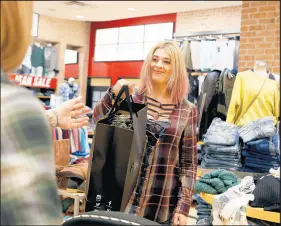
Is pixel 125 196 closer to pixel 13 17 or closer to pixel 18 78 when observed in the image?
pixel 13 17

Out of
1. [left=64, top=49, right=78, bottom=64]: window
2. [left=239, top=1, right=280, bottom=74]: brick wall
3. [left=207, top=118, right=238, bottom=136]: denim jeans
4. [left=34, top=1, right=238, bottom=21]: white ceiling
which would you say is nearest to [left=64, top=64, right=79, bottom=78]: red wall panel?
[left=64, top=49, right=78, bottom=64]: window

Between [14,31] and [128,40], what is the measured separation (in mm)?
11392

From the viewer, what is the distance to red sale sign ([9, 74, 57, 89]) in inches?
372

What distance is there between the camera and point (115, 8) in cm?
1048

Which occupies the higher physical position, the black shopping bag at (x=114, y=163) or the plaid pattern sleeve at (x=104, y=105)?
the plaid pattern sleeve at (x=104, y=105)

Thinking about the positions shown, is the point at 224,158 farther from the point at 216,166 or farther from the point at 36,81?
the point at 36,81

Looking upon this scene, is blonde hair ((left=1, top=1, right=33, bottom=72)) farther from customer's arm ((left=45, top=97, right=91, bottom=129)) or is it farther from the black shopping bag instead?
the black shopping bag

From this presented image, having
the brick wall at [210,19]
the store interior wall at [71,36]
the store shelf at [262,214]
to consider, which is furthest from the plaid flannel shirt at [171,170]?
the store interior wall at [71,36]

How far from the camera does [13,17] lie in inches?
20.2

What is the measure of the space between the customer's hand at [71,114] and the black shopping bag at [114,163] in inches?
9.9

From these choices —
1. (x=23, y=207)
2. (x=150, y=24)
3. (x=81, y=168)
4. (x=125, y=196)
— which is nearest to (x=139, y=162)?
(x=125, y=196)

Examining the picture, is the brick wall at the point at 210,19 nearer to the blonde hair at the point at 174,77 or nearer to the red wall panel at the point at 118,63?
the red wall panel at the point at 118,63

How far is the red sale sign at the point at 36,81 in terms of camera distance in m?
9.46

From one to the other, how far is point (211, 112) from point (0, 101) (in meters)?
4.69
